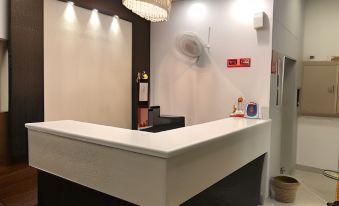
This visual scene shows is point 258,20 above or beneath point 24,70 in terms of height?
above

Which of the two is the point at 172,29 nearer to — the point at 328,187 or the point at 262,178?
the point at 262,178

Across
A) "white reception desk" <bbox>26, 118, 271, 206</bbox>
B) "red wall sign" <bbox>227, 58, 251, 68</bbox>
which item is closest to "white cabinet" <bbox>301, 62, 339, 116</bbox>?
"red wall sign" <bbox>227, 58, 251, 68</bbox>

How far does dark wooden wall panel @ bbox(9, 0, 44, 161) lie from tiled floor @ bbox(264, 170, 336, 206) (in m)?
3.22

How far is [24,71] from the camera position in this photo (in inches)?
120

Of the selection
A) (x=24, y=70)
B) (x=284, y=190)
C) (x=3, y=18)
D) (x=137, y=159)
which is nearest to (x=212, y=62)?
(x=284, y=190)

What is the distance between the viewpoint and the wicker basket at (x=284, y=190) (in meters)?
3.50

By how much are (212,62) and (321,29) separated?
2481 mm

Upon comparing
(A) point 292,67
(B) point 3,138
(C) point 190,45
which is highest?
(C) point 190,45

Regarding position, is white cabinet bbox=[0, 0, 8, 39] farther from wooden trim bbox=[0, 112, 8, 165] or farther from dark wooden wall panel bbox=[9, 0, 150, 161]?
wooden trim bbox=[0, 112, 8, 165]

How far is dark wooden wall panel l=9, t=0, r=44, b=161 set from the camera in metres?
2.93

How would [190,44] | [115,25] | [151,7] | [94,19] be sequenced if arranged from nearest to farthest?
[151,7] < [190,44] < [94,19] < [115,25]

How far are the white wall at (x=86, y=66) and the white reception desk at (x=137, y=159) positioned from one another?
5.13ft

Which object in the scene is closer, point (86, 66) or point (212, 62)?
point (86, 66)

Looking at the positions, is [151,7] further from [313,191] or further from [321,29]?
[321,29]
